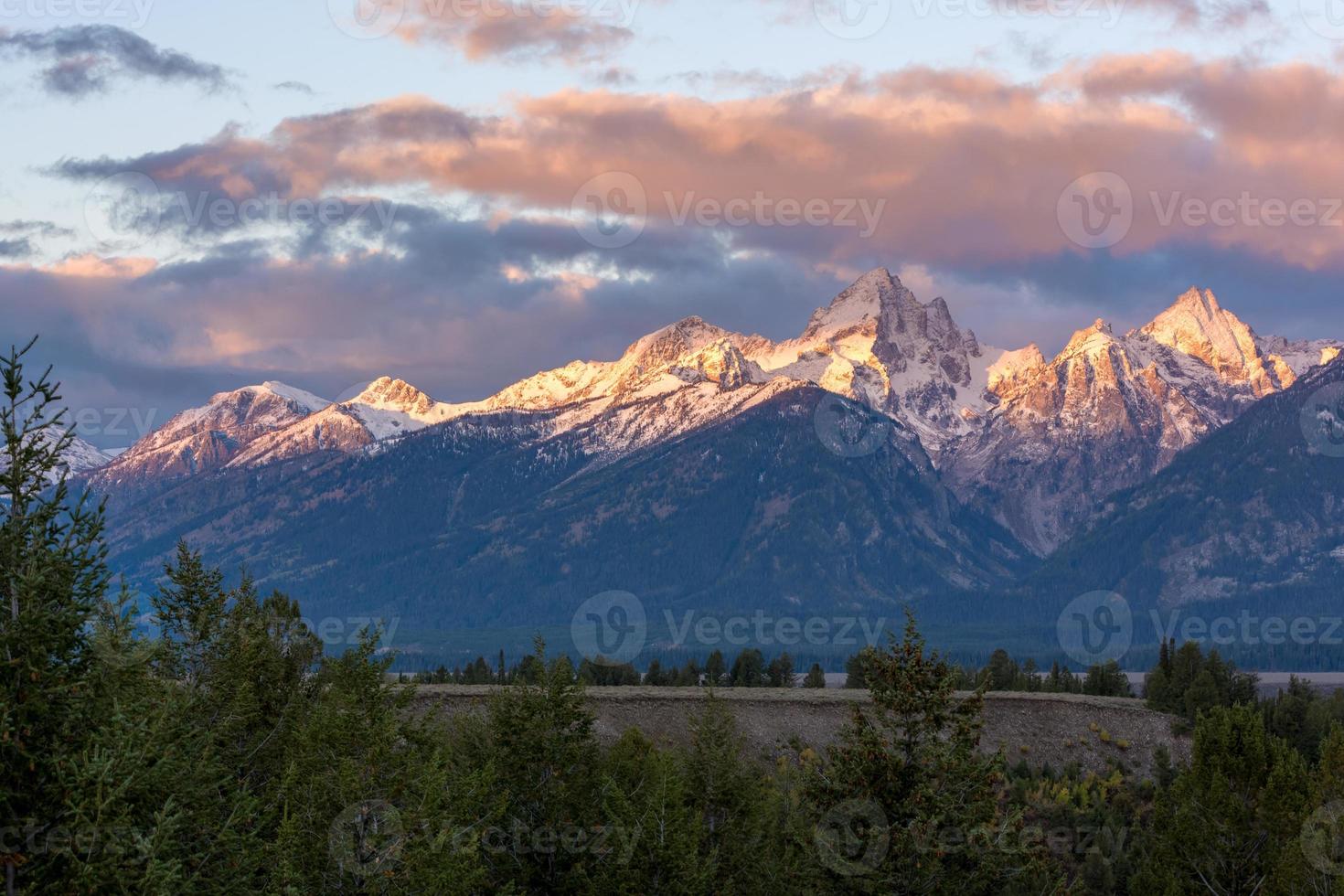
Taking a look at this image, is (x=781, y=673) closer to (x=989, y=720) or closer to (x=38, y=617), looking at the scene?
(x=989, y=720)

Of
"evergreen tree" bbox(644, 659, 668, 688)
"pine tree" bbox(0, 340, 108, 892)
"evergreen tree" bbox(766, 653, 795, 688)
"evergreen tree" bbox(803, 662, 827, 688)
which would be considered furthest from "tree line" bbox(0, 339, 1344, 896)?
"evergreen tree" bbox(766, 653, 795, 688)

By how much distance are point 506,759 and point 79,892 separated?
32.3m

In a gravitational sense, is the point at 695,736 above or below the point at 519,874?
above

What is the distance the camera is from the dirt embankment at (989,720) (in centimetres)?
10600

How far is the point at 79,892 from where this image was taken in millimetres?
24109

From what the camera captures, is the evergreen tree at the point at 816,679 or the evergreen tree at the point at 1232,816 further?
the evergreen tree at the point at 816,679

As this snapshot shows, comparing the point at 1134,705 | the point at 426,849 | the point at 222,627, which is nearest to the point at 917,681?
the point at 426,849

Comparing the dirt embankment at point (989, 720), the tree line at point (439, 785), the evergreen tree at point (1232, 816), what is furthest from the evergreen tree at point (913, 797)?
the dirt embankment at point (989, 720)

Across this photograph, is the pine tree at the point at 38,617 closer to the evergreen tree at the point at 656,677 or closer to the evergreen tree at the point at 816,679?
the evergreen tree at the point at 656,677

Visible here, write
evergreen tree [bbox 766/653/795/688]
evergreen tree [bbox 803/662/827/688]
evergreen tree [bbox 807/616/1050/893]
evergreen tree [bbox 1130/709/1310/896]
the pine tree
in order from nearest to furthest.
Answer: the pine tree
evergreen tree [bbox 807/616/1050/893]
evergreen tree [bbox 1130/709/1310/896]
evergreen tree [bbox 803/662/827/688]
evergreen tree [bbox 766/653/795/688]

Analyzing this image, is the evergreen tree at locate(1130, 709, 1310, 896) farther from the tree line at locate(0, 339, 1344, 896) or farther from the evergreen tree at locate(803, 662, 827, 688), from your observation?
the evergreen tree at locate(803, 662, 827, 688)

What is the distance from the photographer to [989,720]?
377 feet

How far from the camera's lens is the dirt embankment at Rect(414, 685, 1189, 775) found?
10600cm

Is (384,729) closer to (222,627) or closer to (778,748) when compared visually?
(222,627)
